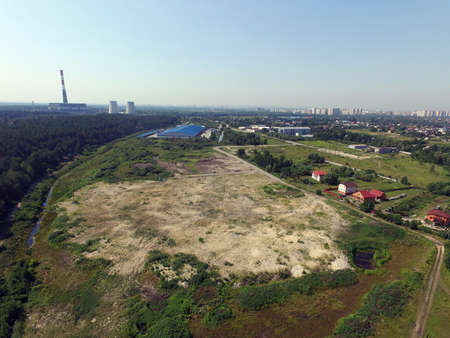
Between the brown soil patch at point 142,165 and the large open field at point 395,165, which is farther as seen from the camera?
the brown soil patch at point 142,165

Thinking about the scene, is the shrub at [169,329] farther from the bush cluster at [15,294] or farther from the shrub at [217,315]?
the bush cluster at [15,294]

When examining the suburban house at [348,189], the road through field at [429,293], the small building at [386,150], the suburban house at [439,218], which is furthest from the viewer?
the small building at [386,150]

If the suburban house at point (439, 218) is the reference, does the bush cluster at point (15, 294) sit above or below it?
below

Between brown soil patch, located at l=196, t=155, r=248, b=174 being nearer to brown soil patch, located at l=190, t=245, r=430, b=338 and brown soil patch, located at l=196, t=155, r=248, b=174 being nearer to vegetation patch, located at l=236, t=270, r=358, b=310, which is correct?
vegetation patch, located at l=236, t=270, r=358, b=310

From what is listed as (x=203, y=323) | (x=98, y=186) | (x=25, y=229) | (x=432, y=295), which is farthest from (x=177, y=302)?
(x=98, y=186)

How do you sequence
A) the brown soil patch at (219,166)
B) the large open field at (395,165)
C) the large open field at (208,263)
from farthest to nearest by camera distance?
the brown soil patch at (219,166) < the large open field at (395,165) < the large open field at (208,263)

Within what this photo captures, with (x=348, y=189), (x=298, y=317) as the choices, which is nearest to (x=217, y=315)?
(x=298, y=317)

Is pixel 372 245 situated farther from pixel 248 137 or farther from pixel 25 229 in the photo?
pixel 248 137

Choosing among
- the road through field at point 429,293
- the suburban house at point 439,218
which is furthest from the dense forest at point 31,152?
the suburban house at point 439,218
